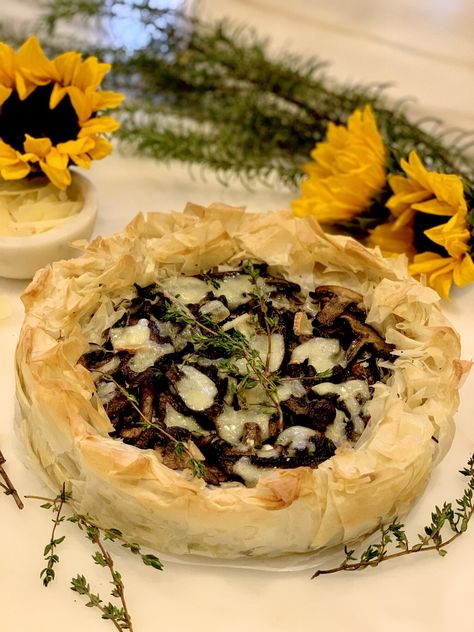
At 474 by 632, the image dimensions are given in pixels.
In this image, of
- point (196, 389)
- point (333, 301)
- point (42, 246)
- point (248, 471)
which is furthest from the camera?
point (42, 246)

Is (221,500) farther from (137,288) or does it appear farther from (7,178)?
(7,178)

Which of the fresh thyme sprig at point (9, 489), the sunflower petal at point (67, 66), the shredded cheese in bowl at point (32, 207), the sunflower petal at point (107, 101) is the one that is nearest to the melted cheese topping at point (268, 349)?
the fresh thyme sprig at point (9, 489)

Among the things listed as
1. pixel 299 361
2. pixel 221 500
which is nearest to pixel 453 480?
pixel 299 361

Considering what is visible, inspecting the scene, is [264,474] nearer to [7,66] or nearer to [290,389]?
[290,389]

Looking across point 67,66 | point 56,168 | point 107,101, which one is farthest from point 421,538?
point 67,66

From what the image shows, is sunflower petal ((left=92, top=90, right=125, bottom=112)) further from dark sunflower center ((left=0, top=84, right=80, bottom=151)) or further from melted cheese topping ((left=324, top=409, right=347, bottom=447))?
melted cheese topping ((left=324, top=409, right=347, bottom=447))

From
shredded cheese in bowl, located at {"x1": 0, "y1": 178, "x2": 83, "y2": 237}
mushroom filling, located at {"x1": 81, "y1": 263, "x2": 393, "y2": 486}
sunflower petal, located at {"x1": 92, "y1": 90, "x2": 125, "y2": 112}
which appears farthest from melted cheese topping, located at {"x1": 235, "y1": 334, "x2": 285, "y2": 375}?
sunflower petal, located at {"x1": 92, "y1": 90, "x2": 125, "y2": 112}
